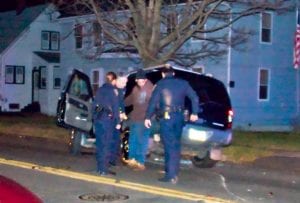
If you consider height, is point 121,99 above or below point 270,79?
below

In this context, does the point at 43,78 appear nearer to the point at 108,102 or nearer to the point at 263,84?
the point at 263,84

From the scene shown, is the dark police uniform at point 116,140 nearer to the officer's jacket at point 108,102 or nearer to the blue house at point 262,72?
the officer's jacket at point 108,102

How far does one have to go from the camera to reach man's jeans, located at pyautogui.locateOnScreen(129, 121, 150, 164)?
1398 cm

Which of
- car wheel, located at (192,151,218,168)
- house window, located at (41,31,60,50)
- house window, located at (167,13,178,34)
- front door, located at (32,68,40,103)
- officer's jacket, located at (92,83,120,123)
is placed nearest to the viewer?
officer's jacket, located at (92,83,120,123)

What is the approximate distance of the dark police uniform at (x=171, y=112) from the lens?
488 inches

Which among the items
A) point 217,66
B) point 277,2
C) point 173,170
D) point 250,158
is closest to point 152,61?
point 277,2

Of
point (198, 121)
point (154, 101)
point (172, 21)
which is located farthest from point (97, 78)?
point (154, 101)

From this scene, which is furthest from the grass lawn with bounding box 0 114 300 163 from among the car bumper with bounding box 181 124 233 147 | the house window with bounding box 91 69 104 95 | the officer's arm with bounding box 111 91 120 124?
the house window with bounding box 91 69 104 95

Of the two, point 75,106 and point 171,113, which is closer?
point 171,113

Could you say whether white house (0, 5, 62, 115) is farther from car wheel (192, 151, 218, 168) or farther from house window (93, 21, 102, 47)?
car wheel (192, 151, 218, 168)

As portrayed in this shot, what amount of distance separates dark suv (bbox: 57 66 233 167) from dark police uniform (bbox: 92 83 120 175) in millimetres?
1252

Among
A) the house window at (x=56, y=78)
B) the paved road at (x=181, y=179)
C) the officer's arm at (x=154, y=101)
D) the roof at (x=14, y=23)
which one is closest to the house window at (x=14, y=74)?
the roof at (x=14, y=23)

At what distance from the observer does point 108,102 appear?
530 inches

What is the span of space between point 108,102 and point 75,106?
2294 millimetres
